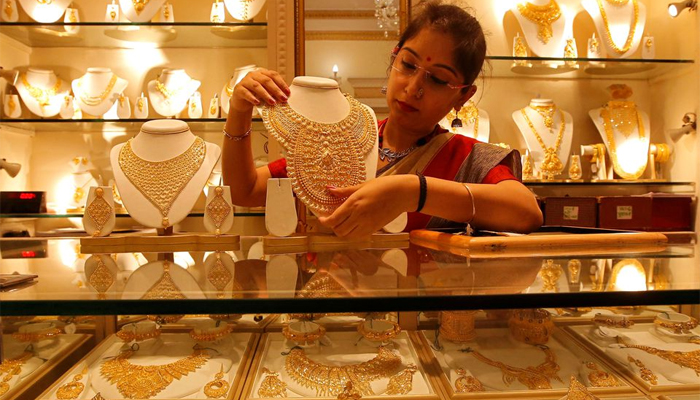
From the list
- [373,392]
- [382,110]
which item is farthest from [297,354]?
[382,110]

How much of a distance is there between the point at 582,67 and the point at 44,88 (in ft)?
7.62

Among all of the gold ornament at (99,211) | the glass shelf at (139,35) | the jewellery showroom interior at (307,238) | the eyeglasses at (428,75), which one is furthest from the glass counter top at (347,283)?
the glass shelf at (139,35)

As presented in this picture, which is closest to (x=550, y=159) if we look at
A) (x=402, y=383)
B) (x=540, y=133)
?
(x=540, y=133)

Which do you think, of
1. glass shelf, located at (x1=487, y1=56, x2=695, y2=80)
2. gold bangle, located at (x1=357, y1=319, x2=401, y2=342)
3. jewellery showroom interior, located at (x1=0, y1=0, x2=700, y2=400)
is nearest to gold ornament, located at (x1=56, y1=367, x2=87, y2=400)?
jewellery showroom interior, located at (x1=0, y1=0, x2=700, y2=400)

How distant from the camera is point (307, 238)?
80 cm

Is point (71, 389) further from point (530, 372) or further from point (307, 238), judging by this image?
point (530, 372)

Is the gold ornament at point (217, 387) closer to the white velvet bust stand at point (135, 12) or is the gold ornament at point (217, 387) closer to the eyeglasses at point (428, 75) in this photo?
the eyeglasses at point (428, 75)

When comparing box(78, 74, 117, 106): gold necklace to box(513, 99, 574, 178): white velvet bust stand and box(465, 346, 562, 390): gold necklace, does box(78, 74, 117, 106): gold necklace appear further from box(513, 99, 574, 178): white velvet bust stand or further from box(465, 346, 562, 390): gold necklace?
box(465, 346, 562, 390): gold necklace

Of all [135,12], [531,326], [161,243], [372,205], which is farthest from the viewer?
[135,12]

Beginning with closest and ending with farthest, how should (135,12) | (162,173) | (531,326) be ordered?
(531,326) < (162,173) < (135,12)

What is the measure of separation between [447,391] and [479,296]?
9.4 inches

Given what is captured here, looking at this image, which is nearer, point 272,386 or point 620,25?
point 272,386

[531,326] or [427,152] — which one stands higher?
[427,152]

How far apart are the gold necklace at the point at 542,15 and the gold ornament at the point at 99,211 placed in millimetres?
1903
